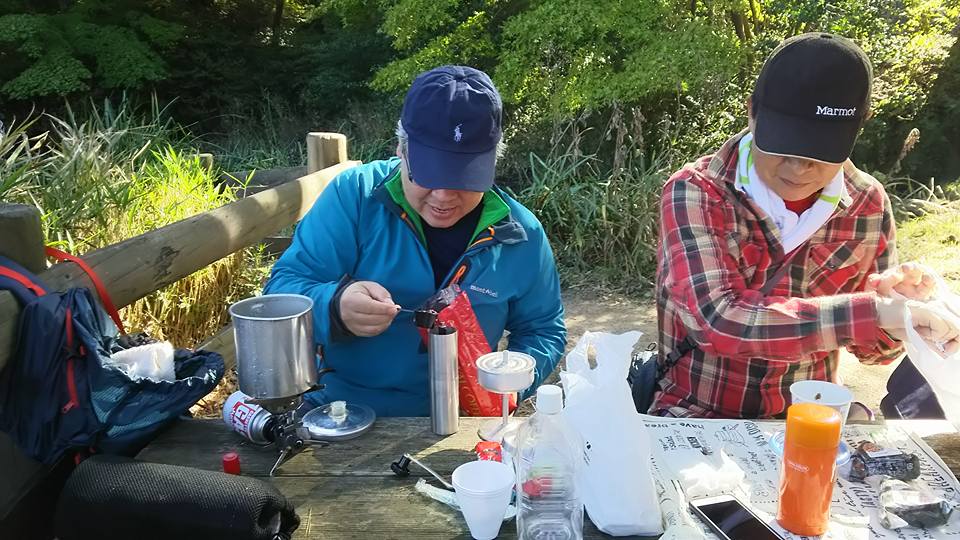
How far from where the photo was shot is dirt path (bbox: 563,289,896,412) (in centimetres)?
429

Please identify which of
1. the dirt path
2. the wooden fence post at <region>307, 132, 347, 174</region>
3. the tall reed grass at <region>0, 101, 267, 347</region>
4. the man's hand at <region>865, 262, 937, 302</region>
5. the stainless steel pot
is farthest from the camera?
the wooden fence post at <region>307, 132, 347, 174</region>

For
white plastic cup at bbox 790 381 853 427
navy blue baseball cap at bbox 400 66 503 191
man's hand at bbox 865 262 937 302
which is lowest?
white plastic cup at bbox 790 381 853 427

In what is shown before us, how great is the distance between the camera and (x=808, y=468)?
1.31 metres

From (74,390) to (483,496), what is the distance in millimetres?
999

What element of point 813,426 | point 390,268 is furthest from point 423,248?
point 813,426

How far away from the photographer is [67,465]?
2107 millimetres

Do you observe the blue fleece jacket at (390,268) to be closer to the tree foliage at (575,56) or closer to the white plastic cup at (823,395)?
the white plastic cup at (823,395)

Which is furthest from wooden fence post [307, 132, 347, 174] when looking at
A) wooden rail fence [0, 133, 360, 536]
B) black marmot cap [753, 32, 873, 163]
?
black marmot cap [753, 32, 873, 163]

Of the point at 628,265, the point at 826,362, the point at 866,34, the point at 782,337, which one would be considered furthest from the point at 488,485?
the point at 866,34

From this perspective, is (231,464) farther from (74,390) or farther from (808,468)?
(808,468)

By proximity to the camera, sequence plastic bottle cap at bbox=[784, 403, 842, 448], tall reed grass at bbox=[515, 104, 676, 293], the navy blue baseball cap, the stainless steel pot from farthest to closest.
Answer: tall reed grass at bbox=[515, 104, 676, 293]
the navy blue baseball cap
the stainless steel pot
plastic bottle cap at bbox=[784, 403, 842, 448]

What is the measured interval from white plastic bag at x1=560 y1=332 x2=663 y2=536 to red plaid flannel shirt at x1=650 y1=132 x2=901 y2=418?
→ 549 mm

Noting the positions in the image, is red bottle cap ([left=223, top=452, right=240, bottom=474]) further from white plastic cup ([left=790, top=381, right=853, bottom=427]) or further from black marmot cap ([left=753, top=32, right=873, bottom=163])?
black marmot cap ([left=753, top=32, right=873, bottom=163])

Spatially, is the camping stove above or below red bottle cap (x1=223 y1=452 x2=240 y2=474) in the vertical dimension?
above
